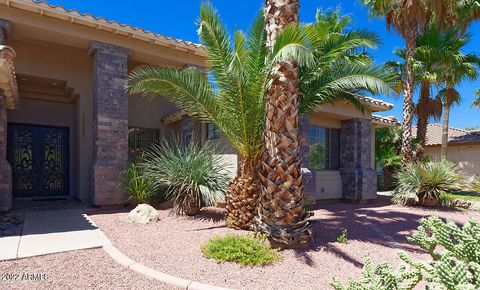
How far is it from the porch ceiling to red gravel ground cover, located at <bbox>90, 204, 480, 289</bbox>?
12.7ft

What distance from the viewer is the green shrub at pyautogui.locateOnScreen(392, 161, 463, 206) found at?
11516mm

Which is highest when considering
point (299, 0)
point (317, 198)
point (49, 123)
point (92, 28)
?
point (92, 28)

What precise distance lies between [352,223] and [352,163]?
6.04m

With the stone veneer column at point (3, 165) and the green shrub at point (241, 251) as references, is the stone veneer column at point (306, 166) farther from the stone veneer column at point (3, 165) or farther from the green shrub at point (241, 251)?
the stone veneer column at point (3, 165)

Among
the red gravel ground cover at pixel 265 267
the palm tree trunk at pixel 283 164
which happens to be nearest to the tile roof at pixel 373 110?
the red gravel ground cover at pixel 265 267

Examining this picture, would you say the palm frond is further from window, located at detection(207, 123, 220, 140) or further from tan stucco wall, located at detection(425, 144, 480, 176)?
tan stucco wall, located at detection(425, 144, 480, 176)

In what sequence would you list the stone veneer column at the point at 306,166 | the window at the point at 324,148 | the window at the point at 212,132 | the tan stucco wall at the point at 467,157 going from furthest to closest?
the tan stucco wall at the point at 467,157, the window at the point at 324,148, the stone veneer column at the point at 306,166, the window at the point at 212,132

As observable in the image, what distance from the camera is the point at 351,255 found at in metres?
5.41

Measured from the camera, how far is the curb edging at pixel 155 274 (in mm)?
3914

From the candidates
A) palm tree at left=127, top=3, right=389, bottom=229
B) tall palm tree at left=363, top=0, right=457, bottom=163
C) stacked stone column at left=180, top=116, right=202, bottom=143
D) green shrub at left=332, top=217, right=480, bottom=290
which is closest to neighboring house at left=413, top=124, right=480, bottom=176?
tall palm tree at left=363, top=0, right=457, bottom=163

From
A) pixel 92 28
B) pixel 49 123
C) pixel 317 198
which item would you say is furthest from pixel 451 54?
pixel 49 123

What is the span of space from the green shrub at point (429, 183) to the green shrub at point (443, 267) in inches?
413

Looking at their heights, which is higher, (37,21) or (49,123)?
(37,21)

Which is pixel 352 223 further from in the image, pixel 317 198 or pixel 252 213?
pixel 317 198
